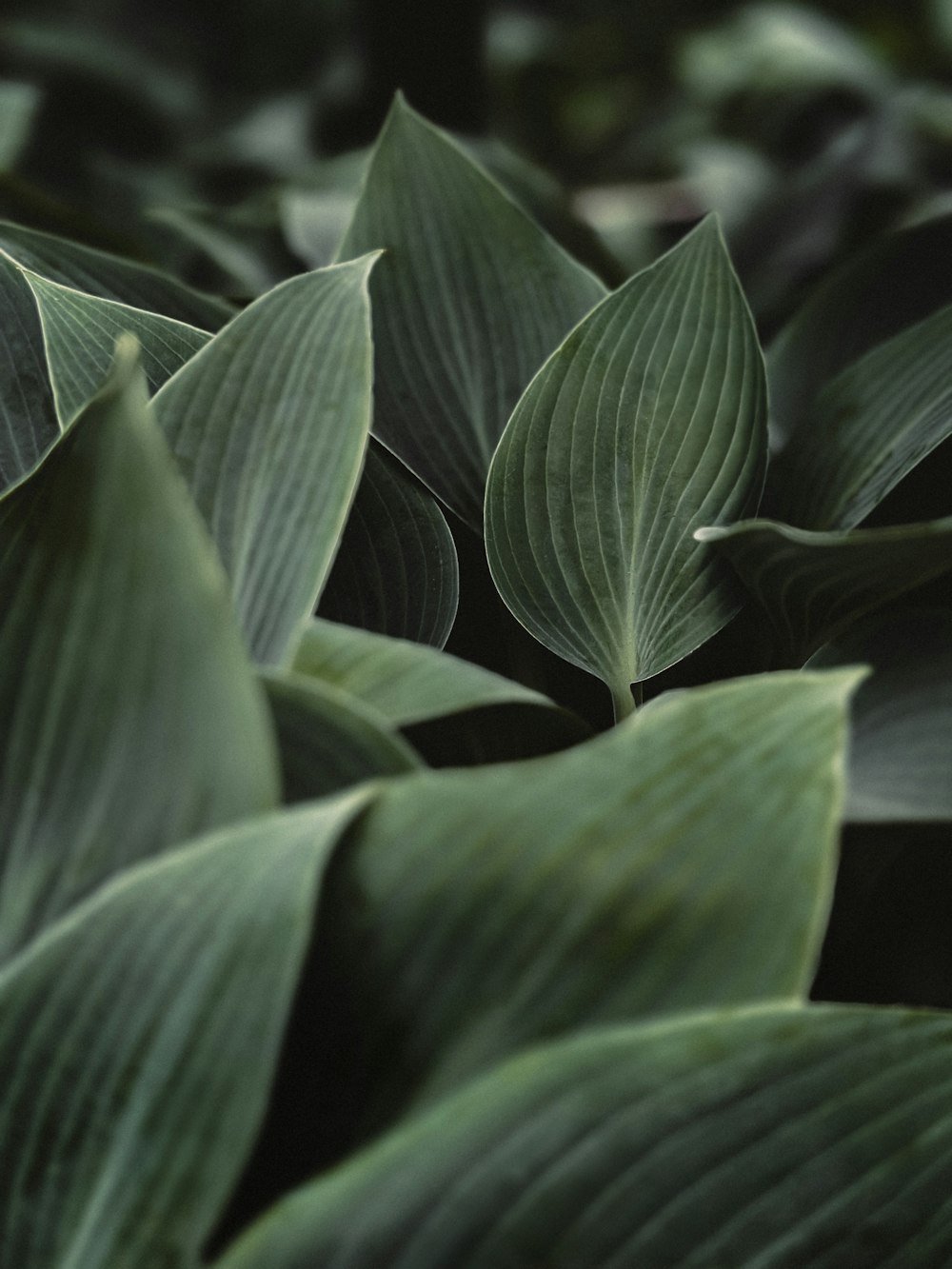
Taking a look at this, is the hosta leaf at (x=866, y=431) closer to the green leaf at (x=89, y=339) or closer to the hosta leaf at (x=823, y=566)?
the hosta leaf at (x=823, y=566)

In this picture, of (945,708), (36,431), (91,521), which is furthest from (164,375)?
(945,708)

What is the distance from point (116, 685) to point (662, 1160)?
140mm

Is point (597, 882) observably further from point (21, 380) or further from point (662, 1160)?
point (21, 380)

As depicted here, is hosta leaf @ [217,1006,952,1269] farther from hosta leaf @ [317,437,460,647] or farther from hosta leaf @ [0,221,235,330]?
hosta leaf @ [0,221,235,330]

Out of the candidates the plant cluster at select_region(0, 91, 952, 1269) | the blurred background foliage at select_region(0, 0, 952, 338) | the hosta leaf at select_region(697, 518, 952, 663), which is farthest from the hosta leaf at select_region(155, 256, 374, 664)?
the blurred background foliage at select_region(0, 0, 952, 338)

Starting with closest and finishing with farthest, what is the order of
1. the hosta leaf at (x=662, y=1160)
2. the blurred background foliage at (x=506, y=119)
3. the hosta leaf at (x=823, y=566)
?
the hosta leaf at (x=662, y=1160)
the hosta leaf at (x=823, y=566)
the blurred background foliage at (x=506, y=119)

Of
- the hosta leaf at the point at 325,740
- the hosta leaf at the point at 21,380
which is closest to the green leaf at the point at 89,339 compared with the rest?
the hosta leaf at the point at 21,380

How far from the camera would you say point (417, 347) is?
18.2 inches

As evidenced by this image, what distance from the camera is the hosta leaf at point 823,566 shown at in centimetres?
32

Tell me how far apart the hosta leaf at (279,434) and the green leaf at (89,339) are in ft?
0.16

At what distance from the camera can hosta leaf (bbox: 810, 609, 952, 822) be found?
0.30m

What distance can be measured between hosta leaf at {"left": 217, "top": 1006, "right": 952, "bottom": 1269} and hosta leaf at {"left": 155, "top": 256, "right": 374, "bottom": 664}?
12 centimetres

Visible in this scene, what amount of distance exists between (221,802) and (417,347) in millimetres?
268

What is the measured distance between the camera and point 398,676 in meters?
0.29
